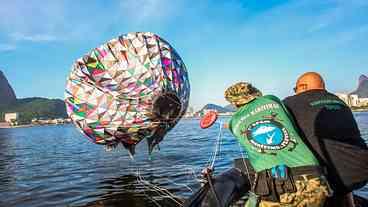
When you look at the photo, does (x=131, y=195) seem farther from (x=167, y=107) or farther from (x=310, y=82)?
(x=310, y=82)

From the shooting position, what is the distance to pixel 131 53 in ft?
44.1

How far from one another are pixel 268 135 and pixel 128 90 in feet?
29.0

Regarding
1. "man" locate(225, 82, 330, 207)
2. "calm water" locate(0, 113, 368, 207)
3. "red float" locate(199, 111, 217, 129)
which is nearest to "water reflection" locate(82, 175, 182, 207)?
"calm water" locate(0, 113, 368, 207)

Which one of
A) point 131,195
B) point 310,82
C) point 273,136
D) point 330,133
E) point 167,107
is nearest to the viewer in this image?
point 273,136

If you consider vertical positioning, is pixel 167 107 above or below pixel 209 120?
above

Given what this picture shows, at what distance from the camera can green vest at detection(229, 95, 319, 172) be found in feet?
15.7

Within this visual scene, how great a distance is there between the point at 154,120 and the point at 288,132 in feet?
27.1

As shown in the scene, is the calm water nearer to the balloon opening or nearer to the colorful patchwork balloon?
the colorful patchwork balloon

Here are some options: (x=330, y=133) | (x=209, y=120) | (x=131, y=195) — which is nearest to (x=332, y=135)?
(x=330, y=133)

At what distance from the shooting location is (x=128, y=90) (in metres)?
Result: 13.0

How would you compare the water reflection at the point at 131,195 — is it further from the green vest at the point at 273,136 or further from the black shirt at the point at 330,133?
the black shirt at the point at 330,133

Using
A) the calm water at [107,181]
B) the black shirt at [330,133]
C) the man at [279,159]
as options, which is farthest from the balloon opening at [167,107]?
the black shirt at [330,133]

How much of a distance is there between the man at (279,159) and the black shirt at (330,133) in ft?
0.79

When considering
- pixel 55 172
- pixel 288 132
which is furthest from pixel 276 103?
pixel 55 172
